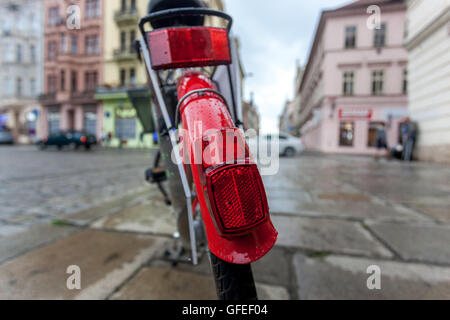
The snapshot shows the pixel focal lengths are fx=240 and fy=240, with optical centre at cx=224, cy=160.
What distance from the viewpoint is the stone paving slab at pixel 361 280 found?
3.96 feet

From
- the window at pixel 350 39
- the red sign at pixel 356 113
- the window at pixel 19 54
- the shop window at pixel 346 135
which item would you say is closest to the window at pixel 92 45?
the window at pixel 19 54

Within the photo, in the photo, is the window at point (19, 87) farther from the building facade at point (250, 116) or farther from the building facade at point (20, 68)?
the building facade at point (250, 116)

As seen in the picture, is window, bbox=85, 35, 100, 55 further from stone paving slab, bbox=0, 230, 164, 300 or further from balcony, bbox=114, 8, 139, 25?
stone paving slab, bbox=0, 230, 164, 300

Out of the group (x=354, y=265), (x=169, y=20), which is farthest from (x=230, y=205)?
(x=354, y=265)

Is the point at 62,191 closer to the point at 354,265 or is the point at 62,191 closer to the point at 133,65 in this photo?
the point at 354,265

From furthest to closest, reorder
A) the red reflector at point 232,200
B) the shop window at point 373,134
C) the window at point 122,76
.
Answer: the window at point 122,76, the shop window at point 373,134, the red reflector at point 232,200

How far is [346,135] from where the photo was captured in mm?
20016

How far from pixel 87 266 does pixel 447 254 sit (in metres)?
2.37

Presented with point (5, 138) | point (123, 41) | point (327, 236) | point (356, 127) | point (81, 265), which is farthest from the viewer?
point (5, 138)

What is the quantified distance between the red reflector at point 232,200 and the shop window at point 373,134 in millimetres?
22119

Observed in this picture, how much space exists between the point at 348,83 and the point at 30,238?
19859 millimetres

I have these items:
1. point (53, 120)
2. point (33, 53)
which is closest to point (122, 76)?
point (53, 120)

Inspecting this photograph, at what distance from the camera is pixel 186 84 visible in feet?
3.21

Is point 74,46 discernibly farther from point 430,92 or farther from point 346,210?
point 346,210
